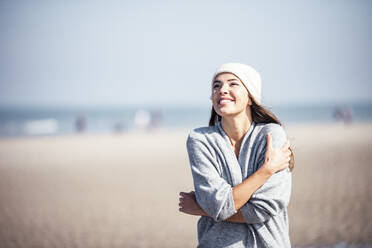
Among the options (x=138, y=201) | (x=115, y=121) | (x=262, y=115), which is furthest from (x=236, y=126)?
(x=115, y=121)

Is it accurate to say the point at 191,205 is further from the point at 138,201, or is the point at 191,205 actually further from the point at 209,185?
the point at 138,201

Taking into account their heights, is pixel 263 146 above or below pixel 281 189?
above

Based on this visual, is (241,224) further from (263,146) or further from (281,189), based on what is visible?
(263,146)

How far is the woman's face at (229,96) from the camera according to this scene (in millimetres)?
2291

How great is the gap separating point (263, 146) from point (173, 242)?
16.8 ft

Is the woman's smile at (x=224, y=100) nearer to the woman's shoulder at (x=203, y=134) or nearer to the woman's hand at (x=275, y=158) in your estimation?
the woman's shoulder at (x=203, y=134)

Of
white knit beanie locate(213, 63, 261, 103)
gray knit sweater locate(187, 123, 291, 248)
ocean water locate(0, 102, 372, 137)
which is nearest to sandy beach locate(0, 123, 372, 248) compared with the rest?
ocean water locate(0, 102, 372, 137)

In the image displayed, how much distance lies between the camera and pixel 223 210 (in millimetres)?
2119

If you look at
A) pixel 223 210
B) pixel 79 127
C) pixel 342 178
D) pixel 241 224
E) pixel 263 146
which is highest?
pixel 263 146

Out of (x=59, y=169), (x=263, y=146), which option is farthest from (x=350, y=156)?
(x=263, y=146)

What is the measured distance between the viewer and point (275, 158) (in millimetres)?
2176

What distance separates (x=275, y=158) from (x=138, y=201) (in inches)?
323

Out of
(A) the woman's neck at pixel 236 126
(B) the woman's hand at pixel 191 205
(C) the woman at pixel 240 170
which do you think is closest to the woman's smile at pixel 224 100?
(C) the woman at pixel 240 170

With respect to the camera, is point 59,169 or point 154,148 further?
point 154,148
